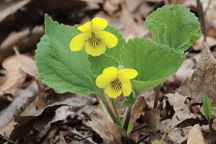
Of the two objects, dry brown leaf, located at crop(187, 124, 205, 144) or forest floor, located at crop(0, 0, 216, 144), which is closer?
dry brown leaf, located at crop(187, 124, 205, 144)

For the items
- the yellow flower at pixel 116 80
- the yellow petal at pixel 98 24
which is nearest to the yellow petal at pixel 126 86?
the yellow flower at pixel 116 80

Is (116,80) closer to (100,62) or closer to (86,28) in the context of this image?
(100,62)

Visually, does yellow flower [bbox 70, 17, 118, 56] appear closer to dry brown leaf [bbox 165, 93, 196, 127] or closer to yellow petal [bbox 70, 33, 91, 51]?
yellow petal [bbox 70, 33, 91, 51]

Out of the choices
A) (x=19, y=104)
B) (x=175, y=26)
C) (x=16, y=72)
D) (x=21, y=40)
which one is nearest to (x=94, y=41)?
(x=175, y=26)

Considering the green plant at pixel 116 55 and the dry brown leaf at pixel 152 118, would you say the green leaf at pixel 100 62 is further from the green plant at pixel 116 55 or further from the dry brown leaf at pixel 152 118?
the dry brown leaf at pixel 152 118

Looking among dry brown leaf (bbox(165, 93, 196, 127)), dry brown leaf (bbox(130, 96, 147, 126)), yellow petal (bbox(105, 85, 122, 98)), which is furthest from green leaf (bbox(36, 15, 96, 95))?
dry brown leaf (bbox(165, 93, 196, 127))

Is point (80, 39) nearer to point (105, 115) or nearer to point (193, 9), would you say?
point (105, 115)

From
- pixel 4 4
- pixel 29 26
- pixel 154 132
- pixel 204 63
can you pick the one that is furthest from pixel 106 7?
pixel 154 132
